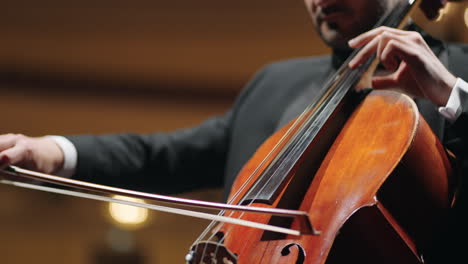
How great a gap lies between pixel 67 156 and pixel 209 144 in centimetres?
30

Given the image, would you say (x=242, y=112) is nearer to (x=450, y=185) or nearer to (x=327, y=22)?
(x=327, y=22)

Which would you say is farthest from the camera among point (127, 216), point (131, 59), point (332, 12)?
point (127, 216)

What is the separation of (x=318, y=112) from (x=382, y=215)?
0.21 metres

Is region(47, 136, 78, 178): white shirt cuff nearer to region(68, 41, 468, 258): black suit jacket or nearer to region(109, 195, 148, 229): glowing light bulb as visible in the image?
region(68, 41, 468, 258): black suit jacket

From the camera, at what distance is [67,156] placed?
0.96 m

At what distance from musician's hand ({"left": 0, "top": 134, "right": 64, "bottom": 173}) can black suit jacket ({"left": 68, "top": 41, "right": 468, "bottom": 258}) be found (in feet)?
0.23

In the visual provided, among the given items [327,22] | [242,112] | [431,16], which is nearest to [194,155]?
[242,112]

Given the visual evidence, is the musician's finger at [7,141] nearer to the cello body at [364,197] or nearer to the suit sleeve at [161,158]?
the suit sleeve at [161,158]

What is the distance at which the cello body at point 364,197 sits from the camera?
0.62 meters

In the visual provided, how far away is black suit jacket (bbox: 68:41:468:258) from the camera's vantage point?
1041 mm

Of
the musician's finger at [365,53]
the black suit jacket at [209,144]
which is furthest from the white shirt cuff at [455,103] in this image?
the black suit jacket at [209,144]

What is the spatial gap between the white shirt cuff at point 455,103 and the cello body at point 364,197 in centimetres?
5

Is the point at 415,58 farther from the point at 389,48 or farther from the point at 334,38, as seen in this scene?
the point at 334,38

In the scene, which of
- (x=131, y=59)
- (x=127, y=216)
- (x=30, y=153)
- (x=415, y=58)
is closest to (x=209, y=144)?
(x=30, y=153)
